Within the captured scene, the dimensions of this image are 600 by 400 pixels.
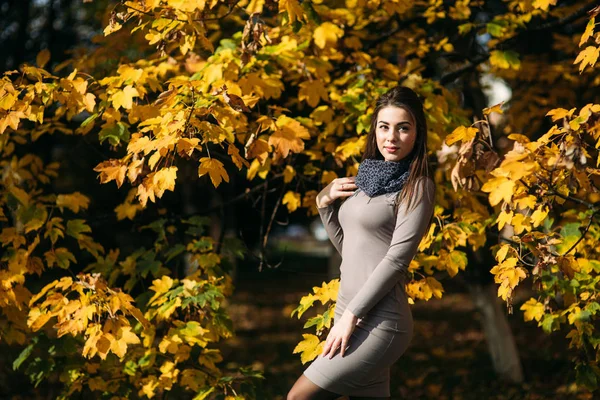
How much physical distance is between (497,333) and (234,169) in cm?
374

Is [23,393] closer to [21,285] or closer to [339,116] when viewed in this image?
[21,285]

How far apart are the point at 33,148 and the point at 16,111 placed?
370 cm

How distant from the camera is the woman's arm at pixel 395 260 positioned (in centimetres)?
279

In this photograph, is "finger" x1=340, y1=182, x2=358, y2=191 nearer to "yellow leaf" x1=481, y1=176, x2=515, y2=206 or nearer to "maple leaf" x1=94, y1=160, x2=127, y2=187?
"yellow leaf" x1=481, y1=176, x2=515, y2=206

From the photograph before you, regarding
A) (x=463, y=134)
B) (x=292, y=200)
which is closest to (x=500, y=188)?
(x=463, y=134)

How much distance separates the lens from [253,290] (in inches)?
808

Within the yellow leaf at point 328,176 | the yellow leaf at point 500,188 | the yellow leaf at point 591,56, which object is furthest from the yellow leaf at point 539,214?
the yellow leaf at point 328,176

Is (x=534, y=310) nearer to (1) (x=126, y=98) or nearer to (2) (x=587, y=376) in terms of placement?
(2) (x=587, y=376)

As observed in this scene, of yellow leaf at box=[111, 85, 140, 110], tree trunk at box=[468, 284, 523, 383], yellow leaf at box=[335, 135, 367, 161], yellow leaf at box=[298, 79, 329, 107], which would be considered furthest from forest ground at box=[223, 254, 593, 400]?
yellow leaf at box=[111, 85, 140, 110]

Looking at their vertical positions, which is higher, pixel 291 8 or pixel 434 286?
pixel 291 8

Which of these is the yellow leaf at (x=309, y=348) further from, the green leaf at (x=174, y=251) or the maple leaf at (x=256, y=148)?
the green leaf at (x=174, y=251)

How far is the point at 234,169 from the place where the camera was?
5.46 m

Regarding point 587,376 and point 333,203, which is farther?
point 587,376

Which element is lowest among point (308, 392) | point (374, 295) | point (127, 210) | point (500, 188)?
point (308, 392)
